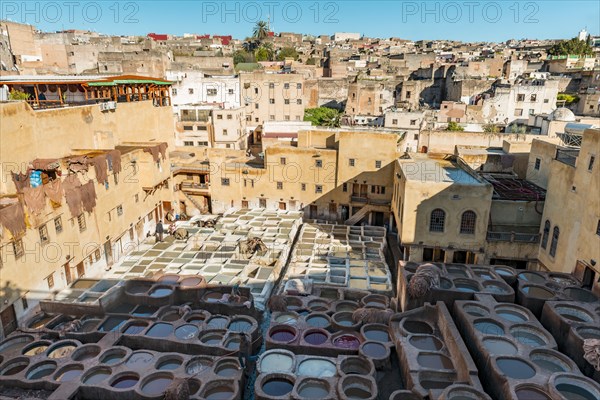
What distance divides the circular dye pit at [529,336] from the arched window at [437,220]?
10360 millimetres

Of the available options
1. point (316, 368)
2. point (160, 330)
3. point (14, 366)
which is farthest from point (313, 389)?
point (14, 366)

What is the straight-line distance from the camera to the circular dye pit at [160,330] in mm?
17841

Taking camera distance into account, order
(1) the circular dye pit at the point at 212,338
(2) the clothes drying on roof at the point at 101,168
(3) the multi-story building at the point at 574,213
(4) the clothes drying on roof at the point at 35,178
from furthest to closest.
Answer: (2) the clothes drying on roof at the point at 101,168 < (4) the clothes drying on roof at the point at 35,178 < (3) the multi-story building at the point at 574,213 < (1) the circular dye pit at the point at 212,338

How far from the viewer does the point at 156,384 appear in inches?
581

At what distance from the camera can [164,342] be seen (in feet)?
56.0

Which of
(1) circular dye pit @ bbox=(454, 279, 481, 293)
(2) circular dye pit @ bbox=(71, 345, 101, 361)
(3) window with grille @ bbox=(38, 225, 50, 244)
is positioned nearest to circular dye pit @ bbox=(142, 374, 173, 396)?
(2) circular dye pit @ bbox=(71, 345, 101, 361)

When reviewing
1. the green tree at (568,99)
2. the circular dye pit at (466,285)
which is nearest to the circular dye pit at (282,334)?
the circular dye pit at (466,285)

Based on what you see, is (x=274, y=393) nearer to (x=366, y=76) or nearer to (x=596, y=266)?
(x=596, y=266)

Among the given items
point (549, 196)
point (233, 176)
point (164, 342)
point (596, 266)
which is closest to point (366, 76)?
point (233, 176)

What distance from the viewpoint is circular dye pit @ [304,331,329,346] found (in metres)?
16.9

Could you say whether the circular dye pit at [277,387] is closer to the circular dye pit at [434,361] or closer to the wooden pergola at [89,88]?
the circular dye pit at [434,361]

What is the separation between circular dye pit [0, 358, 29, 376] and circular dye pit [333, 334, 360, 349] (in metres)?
12.0

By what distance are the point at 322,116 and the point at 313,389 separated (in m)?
46.8

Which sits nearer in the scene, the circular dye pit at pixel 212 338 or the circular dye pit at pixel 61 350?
the circular dye pit at pixel 61 350
